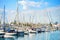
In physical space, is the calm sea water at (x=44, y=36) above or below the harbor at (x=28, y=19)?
below

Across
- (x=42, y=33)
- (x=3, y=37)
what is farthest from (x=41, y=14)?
(x=3, y=37)

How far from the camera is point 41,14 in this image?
9.79 ft

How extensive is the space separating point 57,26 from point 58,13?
0.79 ft

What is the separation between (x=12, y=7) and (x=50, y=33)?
83 cm

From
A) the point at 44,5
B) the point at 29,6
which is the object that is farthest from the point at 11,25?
the point at 44,5

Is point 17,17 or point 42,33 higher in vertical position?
point 17,17

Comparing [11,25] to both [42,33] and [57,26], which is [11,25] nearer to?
[42,33]

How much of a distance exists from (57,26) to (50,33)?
18cm

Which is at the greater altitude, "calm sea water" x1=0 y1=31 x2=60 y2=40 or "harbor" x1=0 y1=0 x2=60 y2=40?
"harbor" x1=0 y1=0 x2=60 y2=40

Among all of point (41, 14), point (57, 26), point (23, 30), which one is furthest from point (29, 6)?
point (57, 26)

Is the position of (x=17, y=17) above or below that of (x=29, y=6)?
below

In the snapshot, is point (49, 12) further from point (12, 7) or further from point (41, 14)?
point (12, 7)

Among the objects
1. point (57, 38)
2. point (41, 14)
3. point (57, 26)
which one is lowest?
point (57, 38)

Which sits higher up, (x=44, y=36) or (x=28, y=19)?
(x=28, y=19)
